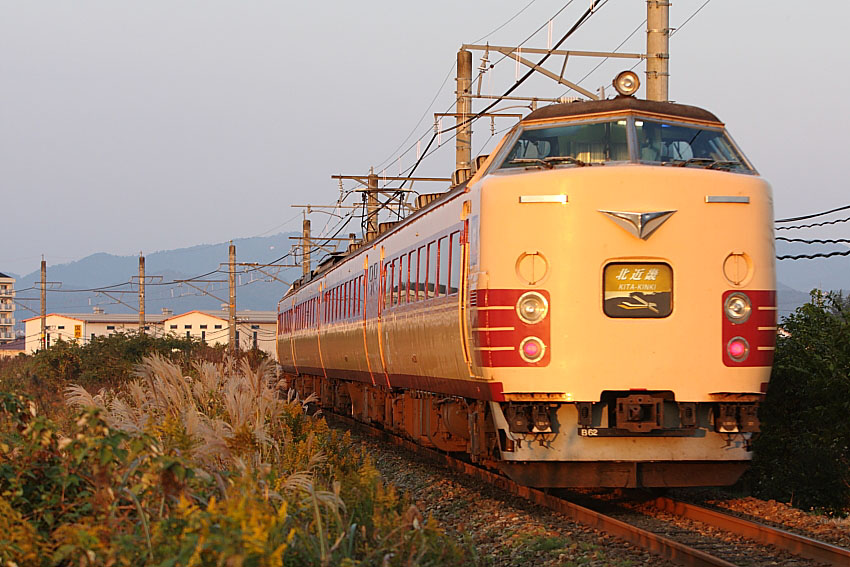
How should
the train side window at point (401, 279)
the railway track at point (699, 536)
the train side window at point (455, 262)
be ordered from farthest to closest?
the train side window at point (401, 279) < the train side window at point (455, 262) < the railway track at point (699, 536)

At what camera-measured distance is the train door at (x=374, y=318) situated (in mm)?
15531

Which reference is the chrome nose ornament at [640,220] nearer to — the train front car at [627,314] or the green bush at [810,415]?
the train front car at [627,314]

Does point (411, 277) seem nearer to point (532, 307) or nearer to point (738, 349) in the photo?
point (532, 307)

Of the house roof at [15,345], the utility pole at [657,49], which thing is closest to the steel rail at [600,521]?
the utility pole at [657,49]

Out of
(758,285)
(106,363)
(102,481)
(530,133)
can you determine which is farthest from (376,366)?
(106,363)

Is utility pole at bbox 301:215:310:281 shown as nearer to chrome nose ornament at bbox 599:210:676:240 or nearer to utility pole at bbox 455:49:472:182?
utility pole at bbox 455:49:472:182

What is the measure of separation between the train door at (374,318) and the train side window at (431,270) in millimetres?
3236

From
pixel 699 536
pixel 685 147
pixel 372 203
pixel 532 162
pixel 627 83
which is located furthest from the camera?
pixel 372 203

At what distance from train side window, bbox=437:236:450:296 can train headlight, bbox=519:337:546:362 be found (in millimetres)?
2079

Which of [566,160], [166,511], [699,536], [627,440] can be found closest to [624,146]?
[566,160]

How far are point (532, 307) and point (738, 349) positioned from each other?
5.63ft

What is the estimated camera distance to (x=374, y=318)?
15.9m

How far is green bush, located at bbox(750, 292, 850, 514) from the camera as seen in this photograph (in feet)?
35.7

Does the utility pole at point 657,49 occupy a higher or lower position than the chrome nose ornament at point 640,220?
higher
